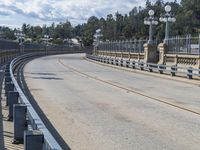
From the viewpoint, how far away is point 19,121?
Answer: 30.6 feet

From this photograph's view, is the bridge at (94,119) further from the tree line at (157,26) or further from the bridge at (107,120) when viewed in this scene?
the tree line at (157,26)

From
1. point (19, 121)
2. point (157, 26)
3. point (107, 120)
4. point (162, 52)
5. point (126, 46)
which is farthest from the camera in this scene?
point (157, 26)

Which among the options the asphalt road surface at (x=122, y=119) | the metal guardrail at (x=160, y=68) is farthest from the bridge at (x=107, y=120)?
the metal guardrail at (x=160, y=68)

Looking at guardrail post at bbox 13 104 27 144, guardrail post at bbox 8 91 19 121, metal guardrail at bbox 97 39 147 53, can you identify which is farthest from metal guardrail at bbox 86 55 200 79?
guardrail post at bbox 13 104 27 144

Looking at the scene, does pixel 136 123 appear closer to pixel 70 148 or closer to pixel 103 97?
pixel 70 148

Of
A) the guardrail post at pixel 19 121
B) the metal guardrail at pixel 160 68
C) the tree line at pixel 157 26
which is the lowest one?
the metal guardrail at pixel 160 68

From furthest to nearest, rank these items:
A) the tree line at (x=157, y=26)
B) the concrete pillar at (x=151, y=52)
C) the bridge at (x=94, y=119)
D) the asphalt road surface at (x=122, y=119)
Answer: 1. the tree line at (x=157, y=26)
2. the concrete pillar at (x=151, y=52)
3. the asphalt road surface at (x=122, y=119)
4. the bridge at (x=94, y=119)

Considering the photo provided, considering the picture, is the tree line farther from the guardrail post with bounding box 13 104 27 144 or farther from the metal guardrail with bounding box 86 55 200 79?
the guardrail post with bounding box 13 104 27 144

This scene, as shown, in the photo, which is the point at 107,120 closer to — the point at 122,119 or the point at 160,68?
the point at 122,119

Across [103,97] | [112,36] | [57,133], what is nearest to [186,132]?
[57,133]

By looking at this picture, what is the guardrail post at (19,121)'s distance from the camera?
9.23 metres

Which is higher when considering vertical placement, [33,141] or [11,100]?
[33,141]

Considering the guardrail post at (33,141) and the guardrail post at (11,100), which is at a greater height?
the guardrail post at (33,141)

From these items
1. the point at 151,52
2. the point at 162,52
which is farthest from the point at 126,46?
the point at 162,52
